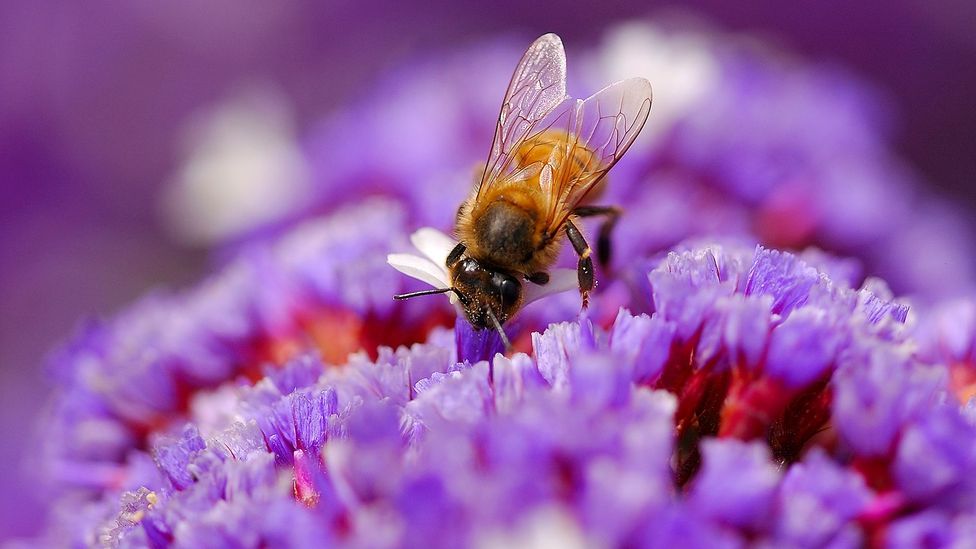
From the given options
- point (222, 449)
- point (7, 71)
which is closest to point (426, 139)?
point (222, 449)

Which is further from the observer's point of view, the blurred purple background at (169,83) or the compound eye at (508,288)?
the blurred purple background at (169,83)

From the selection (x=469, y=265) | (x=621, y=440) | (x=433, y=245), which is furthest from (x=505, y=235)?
(x=621, y=440)

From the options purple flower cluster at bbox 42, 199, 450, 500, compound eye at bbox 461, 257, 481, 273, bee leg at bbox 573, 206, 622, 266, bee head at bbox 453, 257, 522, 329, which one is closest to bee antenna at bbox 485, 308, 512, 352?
bee head at bbox 453, 257, 522, 329

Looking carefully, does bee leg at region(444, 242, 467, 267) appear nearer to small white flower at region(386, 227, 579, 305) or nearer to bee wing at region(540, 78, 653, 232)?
small white flower at region(386, 227, 579, 305)

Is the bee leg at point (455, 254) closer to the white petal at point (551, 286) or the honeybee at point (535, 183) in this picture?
the honeybee at point (535, 183)

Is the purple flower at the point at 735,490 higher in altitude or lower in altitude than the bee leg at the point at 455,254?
lower

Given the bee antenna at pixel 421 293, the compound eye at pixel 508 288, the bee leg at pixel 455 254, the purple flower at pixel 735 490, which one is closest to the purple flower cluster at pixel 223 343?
the bee antenna at pixel 421 293
